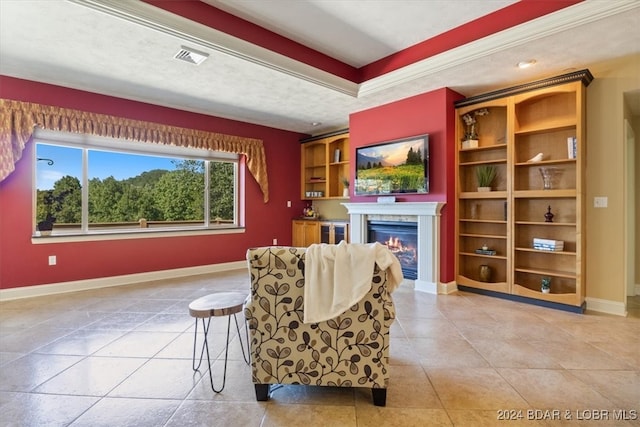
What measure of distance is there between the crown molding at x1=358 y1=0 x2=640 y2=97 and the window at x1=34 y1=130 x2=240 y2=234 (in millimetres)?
3461

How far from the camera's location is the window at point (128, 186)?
426 cm

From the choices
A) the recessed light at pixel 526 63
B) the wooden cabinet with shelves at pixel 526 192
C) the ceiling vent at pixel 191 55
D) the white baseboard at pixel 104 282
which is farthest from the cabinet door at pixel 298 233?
the recessed light at pixel 526 63

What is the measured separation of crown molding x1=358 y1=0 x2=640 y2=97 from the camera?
8.14 ft

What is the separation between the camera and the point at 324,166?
6.59 meters

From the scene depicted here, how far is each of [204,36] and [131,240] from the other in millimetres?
3319

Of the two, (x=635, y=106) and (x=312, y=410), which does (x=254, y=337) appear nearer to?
(x=312, y=410)

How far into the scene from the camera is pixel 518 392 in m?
1.92

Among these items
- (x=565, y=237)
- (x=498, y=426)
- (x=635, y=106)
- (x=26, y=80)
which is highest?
(x=26, y=80)

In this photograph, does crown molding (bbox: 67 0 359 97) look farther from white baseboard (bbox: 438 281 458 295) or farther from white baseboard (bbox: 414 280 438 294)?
white baseboard (bbox: 438 281 458 295)

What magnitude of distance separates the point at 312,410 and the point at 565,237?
3.60 meters

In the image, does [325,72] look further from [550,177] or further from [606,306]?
[606,306]

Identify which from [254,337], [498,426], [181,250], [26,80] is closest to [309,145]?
[181,250]

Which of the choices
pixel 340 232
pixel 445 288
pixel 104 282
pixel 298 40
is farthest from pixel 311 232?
pixel 298 40

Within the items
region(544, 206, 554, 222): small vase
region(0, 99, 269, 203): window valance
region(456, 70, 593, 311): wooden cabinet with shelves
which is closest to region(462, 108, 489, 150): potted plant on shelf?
region(456, 70, 593, 311): wooden cabinet with shelves
